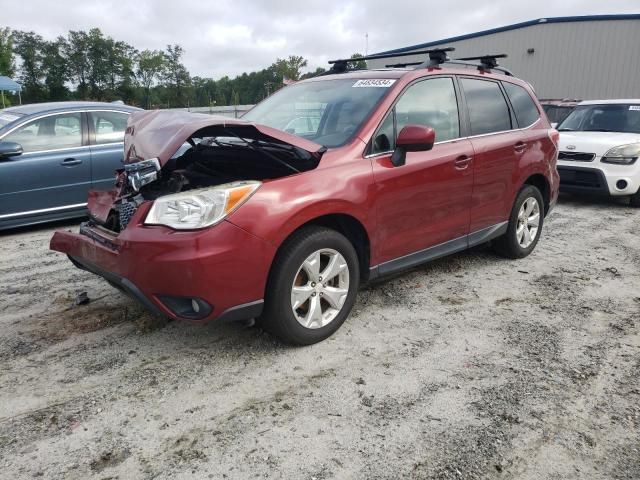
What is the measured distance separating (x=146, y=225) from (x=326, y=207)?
1.06 metres

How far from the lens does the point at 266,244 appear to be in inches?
114

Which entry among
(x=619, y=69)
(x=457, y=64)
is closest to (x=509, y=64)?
(x=619, y=69)

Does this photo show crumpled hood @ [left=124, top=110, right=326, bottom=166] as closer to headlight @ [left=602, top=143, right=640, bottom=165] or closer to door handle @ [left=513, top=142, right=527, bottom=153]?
door handle @ [left=513, top=142, right=527, bottom=153]

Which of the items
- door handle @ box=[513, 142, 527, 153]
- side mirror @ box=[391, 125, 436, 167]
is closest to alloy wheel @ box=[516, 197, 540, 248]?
door handle @ box=[513, 142, 527, 153]

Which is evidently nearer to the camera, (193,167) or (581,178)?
(193,167)

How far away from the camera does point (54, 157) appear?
6301 millimetres

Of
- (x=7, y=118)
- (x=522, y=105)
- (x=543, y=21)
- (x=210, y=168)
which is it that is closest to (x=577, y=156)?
(x=522, y=105)

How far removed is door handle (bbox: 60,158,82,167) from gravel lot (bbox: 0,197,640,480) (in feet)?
7.75

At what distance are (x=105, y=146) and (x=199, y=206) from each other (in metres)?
4.58

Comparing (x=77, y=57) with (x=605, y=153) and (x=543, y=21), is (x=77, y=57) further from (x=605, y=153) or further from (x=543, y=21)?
(x=605, y=153)

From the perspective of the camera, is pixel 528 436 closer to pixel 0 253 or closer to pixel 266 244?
pixel 266 244

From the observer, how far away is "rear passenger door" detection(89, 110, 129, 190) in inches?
261

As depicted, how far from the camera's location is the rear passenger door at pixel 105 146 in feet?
21.7

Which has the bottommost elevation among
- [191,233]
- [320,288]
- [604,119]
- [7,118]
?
[320,288]
